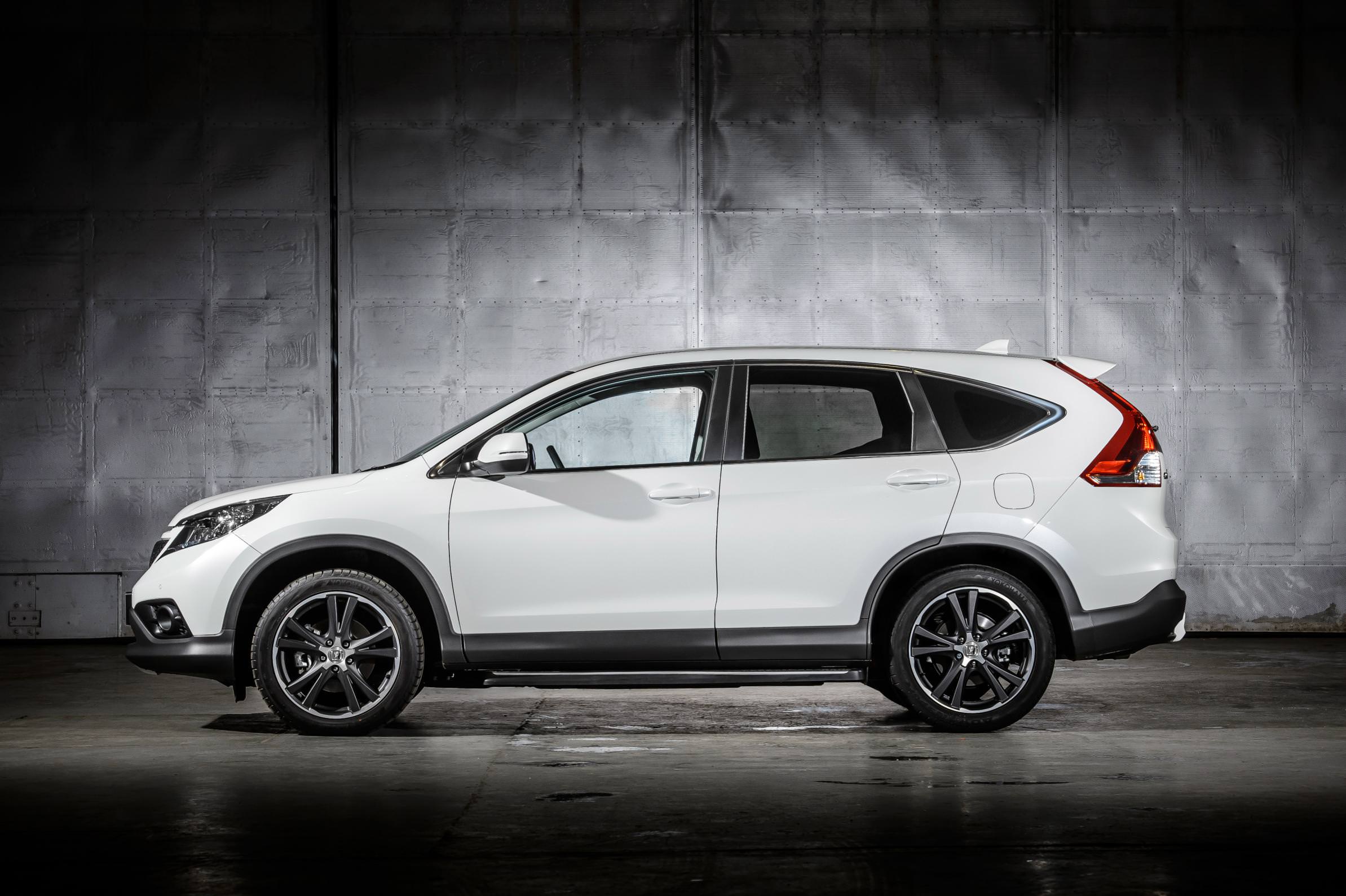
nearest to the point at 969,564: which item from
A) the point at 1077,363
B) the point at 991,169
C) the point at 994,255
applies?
the point at 1077,363

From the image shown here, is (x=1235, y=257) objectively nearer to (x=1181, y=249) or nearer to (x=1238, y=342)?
(x=1181, y=249)

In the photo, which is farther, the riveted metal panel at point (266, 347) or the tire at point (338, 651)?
the riveted metal panel at point (266, 347)

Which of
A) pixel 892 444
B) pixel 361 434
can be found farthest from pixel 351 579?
pixel 361 434

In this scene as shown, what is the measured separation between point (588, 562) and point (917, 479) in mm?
1616

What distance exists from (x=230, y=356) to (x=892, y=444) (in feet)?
22.4

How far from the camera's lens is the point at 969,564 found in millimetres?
7516

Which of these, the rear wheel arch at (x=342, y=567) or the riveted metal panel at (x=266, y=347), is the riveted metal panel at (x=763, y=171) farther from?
the rear wheel arch at (x=342, y=567)

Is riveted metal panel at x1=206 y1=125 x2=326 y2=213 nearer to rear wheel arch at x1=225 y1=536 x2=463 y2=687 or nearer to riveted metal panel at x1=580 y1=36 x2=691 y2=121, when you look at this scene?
riveted metal panel at x1=580 y1=36 x2=691 y2=121

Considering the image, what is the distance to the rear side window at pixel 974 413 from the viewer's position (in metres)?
7.50

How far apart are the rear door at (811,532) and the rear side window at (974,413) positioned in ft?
0.49

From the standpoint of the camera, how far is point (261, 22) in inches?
496

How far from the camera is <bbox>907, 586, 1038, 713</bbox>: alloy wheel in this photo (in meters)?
7.38

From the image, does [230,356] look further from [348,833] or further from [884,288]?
[348,833]

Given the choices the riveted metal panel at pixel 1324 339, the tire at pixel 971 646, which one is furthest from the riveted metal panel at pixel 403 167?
the riveted metal panel at pixel 1324 339
